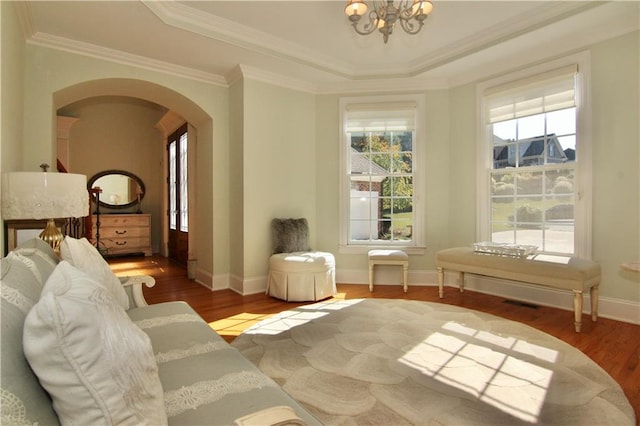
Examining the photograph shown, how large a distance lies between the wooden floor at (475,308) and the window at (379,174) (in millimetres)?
759

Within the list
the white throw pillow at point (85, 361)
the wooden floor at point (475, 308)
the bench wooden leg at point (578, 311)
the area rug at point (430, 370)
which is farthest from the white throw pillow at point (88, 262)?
the bench wooden leg at point (578, 311)

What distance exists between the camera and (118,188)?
7.29 m

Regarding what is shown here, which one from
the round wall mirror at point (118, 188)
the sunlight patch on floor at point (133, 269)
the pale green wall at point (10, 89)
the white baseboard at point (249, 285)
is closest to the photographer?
the pale green wall at point (10, 89)

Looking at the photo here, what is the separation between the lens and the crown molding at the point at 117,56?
3.32m

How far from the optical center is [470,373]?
220cm

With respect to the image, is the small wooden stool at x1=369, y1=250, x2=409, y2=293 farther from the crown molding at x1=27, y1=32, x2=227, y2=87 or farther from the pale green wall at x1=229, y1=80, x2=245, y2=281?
the crown molding at x1=27, y1=32, x2=227, y2=87

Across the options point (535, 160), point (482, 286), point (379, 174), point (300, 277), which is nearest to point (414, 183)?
point (379, 174)

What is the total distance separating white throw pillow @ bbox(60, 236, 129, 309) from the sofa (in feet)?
1.54

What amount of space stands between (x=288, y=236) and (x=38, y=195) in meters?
2.56

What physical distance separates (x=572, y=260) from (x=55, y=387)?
12.2 feet

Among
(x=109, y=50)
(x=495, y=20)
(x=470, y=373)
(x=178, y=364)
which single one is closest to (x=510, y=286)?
(x=470, y=373)

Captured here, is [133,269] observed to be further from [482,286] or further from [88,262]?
[482,286]

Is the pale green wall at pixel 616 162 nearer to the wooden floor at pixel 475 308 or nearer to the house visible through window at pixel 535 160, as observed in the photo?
the house visible through window at pixel 535 160

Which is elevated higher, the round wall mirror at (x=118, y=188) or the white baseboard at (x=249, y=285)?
the round wall mirror at (x=118, y=188)
